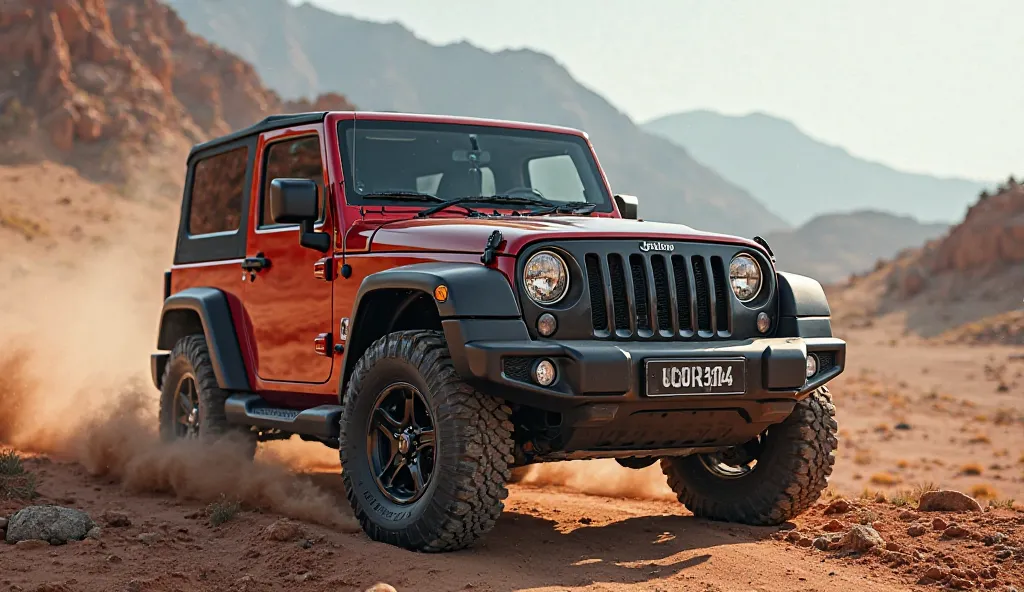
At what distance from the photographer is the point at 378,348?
5.65 meters

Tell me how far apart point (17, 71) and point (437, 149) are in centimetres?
4273

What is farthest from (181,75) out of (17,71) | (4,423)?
(4,423)

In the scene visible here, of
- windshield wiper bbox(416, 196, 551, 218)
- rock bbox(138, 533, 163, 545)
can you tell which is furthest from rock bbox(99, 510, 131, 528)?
windshield wiper bbox(416, 196, 551, 218)

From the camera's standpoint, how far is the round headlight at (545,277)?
5.23 meters

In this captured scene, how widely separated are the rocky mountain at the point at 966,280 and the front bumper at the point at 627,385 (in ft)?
118

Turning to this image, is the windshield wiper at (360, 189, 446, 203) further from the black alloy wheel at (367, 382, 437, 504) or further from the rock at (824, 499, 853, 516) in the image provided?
the rock at (824, 499, 853, 516)

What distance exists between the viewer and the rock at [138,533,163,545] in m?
5.90

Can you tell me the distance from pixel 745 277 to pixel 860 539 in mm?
1442

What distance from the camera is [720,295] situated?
18.7 ft

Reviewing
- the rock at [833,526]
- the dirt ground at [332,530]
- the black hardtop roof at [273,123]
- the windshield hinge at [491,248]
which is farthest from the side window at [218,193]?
the rock at [833,526]

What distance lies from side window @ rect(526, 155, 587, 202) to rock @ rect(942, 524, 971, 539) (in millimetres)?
2849

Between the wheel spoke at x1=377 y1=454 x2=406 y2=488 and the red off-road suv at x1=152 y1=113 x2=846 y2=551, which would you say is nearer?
the red off-road suv at x1=152 y1=113 x2=846 y2=551

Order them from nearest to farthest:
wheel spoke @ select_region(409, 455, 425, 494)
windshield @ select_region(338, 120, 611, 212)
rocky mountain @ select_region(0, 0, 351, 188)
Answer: wheel spoke @ select_region(409, 455, 425, 494), windshield @ select_region(338, 120, 611, 212), rocky mountain @ select_region(0, 0, 351, 188)

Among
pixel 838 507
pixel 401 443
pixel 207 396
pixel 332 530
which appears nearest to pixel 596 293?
pixel 401 443
